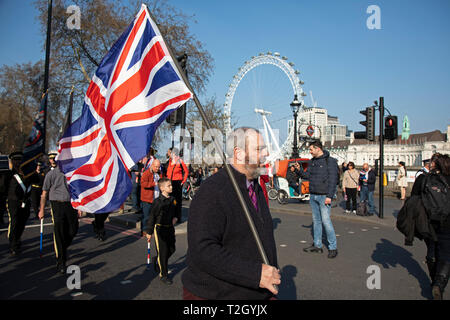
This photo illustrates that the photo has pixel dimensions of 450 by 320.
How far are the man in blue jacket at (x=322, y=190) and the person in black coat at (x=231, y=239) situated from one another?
4459mm

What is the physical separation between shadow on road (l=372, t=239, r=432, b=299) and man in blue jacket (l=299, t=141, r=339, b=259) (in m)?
0.85

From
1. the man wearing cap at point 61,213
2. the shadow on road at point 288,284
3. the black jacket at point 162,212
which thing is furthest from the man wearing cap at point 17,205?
the shadow on road at point 288,284

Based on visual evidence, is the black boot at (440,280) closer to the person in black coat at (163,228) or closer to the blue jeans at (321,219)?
the blue jeans at (321,219)

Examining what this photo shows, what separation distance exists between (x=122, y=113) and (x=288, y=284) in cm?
317

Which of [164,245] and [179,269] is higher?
[164,245]

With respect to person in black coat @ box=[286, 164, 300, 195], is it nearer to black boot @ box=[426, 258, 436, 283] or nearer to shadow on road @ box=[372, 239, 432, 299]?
shadow on road @ box=[372, 239, 432, 299]

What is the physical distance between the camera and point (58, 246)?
5.44 metres

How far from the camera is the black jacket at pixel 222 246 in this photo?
1.88 meters

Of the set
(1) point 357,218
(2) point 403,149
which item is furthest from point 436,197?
(2) point 403,149

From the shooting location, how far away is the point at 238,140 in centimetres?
212

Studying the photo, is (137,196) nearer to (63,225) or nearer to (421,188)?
(63,225)

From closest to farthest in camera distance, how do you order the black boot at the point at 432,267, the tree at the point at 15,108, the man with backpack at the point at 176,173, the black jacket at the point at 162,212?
the black boot at the point at 432,267, the black jacket at the point at 162,212, the man with backpack at the point at 176,173, the tree at the point at 15,108

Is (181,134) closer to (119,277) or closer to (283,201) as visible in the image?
(119,277)
